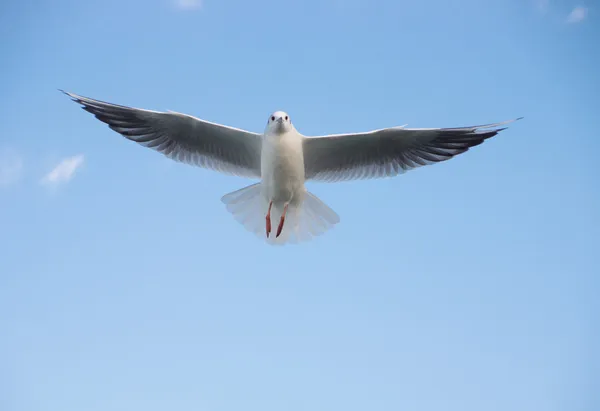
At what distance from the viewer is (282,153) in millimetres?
6188

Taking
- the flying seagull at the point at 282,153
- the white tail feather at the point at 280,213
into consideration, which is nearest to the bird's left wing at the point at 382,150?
the flying seagull at the point at 282,153

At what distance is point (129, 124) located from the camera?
257 inches

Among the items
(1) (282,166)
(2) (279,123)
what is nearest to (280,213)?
(1) (282,166)

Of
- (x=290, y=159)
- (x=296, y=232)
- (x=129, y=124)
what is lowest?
(x=296, y=232)

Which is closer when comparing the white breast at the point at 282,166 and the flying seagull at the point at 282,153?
the white breast at the point at 282,166

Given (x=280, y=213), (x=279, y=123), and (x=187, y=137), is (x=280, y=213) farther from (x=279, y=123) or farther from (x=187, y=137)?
(x=187, y=137)

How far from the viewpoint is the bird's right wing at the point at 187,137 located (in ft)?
21.1

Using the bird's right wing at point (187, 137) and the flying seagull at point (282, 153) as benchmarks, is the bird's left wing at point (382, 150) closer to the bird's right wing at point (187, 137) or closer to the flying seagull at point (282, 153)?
the flying seagull at point (282, 153)

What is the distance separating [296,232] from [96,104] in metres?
2.24

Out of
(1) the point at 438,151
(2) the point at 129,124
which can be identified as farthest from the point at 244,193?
(1) the point at 438,151

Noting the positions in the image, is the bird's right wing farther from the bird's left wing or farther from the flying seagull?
the bird's left wing

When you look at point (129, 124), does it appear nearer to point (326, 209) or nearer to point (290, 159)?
point (290, 159)

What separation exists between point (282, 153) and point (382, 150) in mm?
1063

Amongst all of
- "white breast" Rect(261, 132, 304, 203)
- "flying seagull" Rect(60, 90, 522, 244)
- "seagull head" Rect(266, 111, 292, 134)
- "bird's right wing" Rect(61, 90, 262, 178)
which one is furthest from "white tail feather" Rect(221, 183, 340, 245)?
"seagull head" Rect(266, 111, 292, 134)
